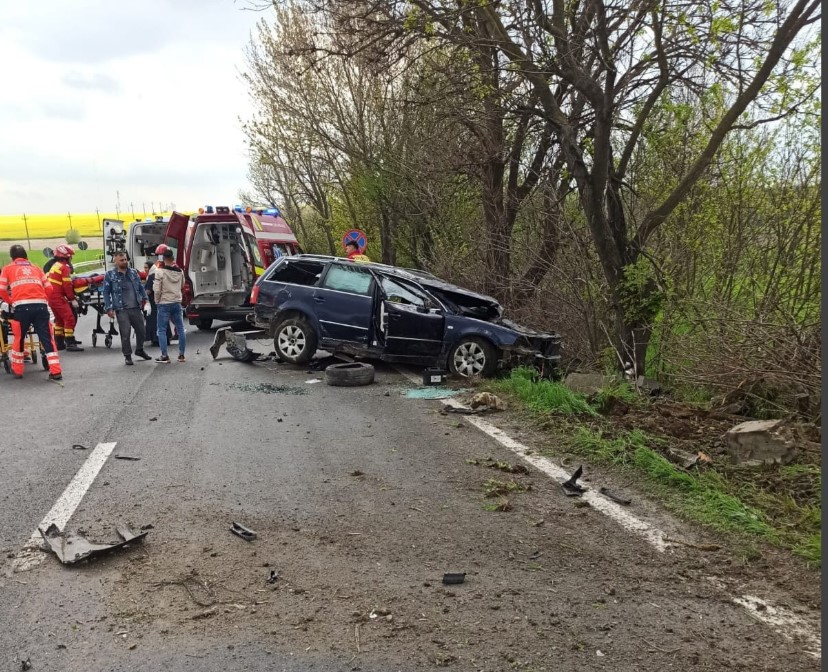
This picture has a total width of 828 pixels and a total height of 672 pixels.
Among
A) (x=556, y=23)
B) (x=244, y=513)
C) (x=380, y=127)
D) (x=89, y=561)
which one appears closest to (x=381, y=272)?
(x=556, y=23)

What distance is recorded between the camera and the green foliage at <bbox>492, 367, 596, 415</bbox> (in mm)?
8035

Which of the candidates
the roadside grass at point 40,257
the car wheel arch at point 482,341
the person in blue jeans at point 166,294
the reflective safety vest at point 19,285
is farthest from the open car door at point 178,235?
the roadside grass at point 40,257

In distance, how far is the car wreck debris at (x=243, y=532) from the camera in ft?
14.7

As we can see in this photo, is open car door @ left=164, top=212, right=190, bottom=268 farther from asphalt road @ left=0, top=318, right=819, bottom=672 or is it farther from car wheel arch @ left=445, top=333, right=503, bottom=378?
asphalt road @ left=0, top=318, right=819, bottom=672

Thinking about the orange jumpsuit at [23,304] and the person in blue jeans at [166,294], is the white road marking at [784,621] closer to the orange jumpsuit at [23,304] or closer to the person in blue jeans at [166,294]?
the orange jumpsuit at [23,304]

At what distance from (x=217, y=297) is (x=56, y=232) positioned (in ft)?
192

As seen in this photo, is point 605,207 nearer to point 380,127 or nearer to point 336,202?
point 380,127

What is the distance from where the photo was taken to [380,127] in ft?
73.9

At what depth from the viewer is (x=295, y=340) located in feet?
38.5

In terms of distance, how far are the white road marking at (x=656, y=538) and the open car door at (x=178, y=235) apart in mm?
11135

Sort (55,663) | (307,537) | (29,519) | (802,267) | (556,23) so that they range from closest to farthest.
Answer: (55,663), (307,537), (29,519), (802,267), (556,23)

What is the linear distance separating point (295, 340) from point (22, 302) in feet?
13.2

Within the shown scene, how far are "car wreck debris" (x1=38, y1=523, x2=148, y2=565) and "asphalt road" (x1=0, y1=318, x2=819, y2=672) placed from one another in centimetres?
6

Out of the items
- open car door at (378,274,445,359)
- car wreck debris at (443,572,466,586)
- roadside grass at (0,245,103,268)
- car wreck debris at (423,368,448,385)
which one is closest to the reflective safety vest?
open car door at (378,274,445,359)
